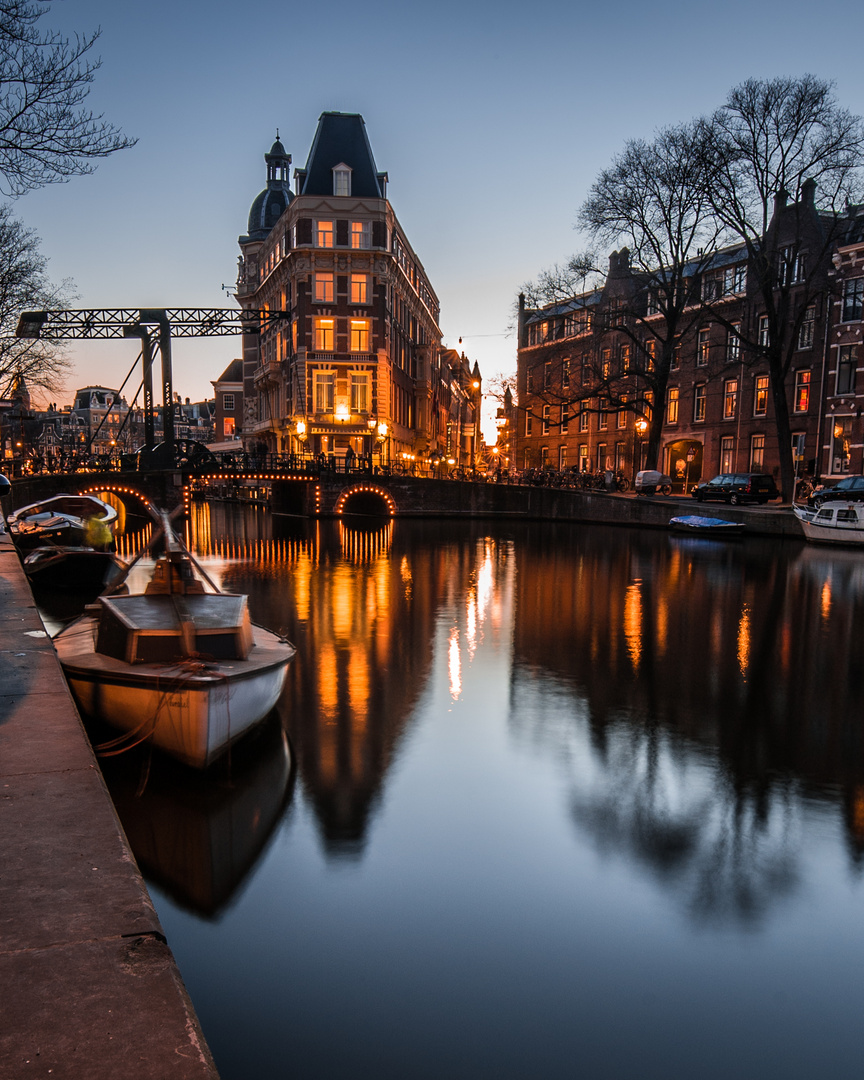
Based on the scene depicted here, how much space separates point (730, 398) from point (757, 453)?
3.81 meters

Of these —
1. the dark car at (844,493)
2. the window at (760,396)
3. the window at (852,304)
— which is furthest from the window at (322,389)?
the window at (852,304)

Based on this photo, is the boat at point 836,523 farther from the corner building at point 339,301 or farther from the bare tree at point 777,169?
the corner building at point 339,301

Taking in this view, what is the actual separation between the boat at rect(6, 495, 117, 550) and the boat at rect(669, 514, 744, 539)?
24461 mm

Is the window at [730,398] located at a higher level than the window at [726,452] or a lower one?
higher

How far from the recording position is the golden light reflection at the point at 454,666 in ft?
37.9

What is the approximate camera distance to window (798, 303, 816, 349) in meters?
39.0

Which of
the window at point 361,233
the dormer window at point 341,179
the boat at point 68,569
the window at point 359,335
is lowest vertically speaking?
the boat at point 68,569

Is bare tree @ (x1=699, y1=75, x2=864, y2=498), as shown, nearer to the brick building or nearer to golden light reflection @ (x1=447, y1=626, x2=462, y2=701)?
the brick building

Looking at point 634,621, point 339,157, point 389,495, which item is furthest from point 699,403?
point 634,621

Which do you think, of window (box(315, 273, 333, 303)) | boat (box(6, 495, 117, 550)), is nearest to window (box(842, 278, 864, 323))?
window (box(315, 273, 333, 303))

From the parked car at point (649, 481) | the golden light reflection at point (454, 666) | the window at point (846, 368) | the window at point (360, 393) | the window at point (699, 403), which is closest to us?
the golden light reflection at point (454, 666)

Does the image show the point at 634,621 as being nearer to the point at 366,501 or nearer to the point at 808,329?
the point at 808,329

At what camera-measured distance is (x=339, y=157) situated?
4866cm

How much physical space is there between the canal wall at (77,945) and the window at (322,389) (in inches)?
1728
